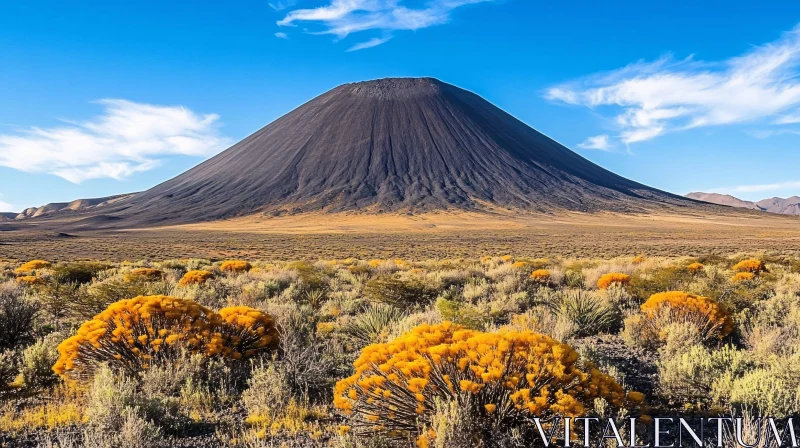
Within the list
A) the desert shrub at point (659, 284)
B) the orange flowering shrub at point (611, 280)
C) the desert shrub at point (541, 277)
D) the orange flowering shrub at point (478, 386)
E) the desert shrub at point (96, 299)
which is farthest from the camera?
the desert shrub at point (541, 277)

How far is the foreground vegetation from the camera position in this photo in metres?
3.12

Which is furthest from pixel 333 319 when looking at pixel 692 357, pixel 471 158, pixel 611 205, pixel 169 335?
pixel 471 158

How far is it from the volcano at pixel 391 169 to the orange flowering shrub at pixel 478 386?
264 feet

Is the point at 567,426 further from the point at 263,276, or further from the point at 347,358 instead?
the point at 263,276

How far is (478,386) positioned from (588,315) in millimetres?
4297

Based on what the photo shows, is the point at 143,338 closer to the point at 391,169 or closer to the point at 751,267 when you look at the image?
the point at 751,267

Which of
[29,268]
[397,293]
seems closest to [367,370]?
[397,293]

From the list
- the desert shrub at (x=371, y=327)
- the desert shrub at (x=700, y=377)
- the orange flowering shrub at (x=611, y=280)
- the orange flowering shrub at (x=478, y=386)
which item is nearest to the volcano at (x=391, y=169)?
the orange flowering shrub at (x=611, y=280)

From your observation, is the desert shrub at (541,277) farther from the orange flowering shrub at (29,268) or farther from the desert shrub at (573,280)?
the orange flowering shrub at (29,268)

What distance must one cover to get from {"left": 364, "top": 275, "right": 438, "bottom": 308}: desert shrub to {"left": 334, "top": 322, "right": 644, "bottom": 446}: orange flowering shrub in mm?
5142

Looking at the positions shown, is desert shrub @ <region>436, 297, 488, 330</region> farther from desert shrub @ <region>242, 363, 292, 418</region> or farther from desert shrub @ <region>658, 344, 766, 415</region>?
desert shrub @ <region>242, 363, 292, 418</region>

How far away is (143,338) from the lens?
4.56 metres

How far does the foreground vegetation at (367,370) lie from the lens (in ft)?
10.2


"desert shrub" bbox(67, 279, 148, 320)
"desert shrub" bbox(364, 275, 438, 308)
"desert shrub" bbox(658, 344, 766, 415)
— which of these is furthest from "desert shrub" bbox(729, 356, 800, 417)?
"desert shrub" bbox(67, 279, 148, 320)
